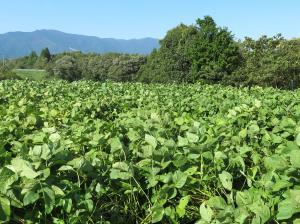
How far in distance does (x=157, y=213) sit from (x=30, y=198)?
0.68 metres

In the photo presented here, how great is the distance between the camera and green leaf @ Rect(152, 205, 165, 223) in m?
2.41

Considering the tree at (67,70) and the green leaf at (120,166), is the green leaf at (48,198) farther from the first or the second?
the tree at (67,70)

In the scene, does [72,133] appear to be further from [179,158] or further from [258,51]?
[258,51]

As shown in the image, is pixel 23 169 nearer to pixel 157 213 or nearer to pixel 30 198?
pixel 30 198

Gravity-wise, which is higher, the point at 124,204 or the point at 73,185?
the point at 73,185

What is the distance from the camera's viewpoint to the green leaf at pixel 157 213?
7.89ft

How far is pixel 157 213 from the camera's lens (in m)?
2.42

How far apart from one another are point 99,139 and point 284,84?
1831 inches

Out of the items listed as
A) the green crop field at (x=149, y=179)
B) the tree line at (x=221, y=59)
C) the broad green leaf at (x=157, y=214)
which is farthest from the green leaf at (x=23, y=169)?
the tree line at (x=221, y=59)

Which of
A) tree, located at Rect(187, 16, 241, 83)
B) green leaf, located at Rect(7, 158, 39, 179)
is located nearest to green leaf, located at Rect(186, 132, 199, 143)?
green leaf, located at Rect(7, 158, 39, 179)

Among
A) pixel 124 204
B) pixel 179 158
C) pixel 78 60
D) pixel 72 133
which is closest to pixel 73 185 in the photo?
pixel 124 204

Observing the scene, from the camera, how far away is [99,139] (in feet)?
9.68

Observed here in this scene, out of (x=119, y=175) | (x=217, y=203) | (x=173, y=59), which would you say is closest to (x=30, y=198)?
(x=119, y=175)

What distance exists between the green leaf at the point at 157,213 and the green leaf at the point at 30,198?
0.64 meters
